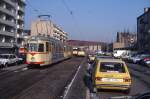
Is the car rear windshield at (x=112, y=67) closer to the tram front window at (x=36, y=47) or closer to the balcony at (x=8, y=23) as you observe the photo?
the tram front window at (x=36, y=47)

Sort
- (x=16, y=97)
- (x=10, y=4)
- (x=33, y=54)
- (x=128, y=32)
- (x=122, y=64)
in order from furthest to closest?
(x=128, y=32), (x=10, y=4), (x=33, y=54), (x=122, y=64), (x=16, y=97)

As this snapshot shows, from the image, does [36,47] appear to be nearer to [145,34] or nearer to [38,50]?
[38,50]

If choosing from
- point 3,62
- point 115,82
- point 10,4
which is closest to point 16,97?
point 115,82

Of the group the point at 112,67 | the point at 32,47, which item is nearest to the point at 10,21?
the point at 32,47

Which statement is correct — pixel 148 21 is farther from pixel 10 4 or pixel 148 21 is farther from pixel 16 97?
pixel 16 97

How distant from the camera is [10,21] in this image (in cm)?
9162

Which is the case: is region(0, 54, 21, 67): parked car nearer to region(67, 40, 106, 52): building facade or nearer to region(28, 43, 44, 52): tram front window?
region(28, 43, 44, 52): tram front window

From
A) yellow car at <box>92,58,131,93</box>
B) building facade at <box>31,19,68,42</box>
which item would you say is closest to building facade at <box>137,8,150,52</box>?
building facade at <box>31,19,68,42</box>

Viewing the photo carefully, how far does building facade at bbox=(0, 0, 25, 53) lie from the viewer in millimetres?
84188

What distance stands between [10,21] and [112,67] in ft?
255

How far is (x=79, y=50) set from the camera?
96.4 metres

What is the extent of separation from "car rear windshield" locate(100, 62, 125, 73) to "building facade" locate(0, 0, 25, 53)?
6661cm

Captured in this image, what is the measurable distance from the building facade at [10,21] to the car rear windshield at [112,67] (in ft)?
219

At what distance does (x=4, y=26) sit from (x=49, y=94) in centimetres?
7315
